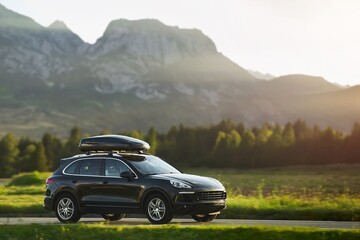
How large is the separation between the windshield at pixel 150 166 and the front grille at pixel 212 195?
170 centimetres

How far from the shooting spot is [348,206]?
822 inches

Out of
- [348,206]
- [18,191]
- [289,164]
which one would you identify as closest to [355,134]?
[289,164]

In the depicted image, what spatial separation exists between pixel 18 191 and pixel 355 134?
109m

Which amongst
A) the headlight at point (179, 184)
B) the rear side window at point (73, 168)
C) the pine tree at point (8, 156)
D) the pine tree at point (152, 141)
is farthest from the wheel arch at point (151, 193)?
the pine tree at point (152, 141)

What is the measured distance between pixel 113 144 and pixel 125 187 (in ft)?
5.18

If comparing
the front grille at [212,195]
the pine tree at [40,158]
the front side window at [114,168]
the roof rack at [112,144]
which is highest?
the pine tree at [40,158]

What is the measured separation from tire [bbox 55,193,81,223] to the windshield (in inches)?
89.6

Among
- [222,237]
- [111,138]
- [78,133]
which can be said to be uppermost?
[78,133]

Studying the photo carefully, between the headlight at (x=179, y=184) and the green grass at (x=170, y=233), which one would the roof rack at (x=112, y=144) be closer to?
the headlight at (x=179, y=184)

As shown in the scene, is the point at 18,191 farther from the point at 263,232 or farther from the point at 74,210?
the point at 263,232

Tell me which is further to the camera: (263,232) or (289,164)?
(289,164)

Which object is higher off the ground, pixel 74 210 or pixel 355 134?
pixel 355 134

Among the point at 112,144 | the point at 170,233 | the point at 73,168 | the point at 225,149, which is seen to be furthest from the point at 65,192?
the point at 225,149

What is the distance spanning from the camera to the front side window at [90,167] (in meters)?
18.3
